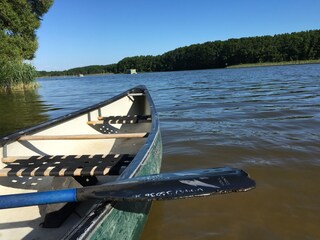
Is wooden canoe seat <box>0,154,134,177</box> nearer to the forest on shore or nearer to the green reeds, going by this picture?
the green reeds

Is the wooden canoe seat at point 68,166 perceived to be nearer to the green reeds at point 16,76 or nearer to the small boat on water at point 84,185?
the small boat on water at point 84,185

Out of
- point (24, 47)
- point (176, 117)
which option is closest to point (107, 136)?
point (176, 117)

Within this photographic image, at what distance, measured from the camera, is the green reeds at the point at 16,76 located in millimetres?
21438

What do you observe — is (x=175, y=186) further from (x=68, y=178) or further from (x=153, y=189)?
(x=68, y=178)

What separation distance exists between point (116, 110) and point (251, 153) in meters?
3.46

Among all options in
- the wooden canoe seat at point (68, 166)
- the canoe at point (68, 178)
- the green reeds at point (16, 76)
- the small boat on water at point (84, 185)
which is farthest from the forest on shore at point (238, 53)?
the wooden canoe seat at point (68, 166)

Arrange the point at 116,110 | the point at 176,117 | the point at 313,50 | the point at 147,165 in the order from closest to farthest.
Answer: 1. the point at 147,165
2. the point at 116,110
3. the point at 176,117
4. the point at 313,50

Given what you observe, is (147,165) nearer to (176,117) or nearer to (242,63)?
(176,117)

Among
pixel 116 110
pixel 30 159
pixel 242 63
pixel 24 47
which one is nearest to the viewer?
pixel 30 159

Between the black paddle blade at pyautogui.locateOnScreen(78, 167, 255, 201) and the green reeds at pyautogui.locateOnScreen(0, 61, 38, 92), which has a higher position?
the green reeds at pyautogui.locateOnScreen(0, 61, 38, 92)

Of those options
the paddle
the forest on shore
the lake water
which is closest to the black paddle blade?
the paddle

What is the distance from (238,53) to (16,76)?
87643mm

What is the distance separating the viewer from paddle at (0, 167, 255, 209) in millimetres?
1778

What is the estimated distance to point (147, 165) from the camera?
272 centimetres
